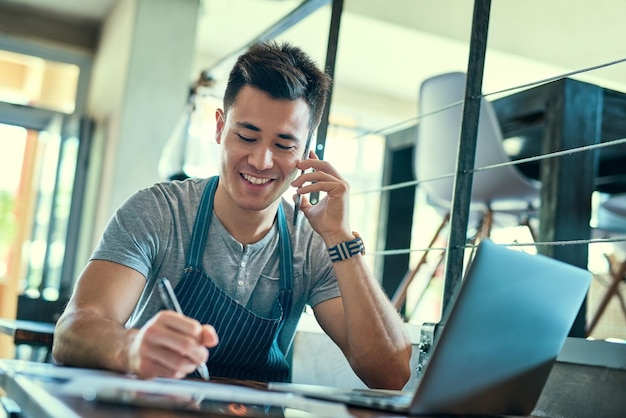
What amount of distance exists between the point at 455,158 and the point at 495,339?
2173mm

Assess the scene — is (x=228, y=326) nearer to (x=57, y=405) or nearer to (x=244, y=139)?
(x=244, y=139)

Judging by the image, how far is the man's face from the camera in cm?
159

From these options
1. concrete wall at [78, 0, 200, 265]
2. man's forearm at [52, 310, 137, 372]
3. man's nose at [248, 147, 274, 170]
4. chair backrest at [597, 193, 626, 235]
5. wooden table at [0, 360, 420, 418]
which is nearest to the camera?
wooden table at [0, 360, 420, 418]

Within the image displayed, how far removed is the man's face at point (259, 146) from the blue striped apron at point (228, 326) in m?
0.12

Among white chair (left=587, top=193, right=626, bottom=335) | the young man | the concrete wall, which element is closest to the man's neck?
the young man

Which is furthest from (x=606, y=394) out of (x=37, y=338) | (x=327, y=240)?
(x=37, y=338)

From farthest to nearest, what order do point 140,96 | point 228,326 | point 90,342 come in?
point 140,96, point 228,326, point 90,342

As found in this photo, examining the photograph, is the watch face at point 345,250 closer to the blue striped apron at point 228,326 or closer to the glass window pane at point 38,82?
the blue striped apron at point 228,326

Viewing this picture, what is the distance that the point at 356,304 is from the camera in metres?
1.56

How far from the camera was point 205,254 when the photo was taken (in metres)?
1.59

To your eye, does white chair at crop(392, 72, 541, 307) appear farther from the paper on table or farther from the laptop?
the paper on table

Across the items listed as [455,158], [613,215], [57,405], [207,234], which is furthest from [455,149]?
[57,405]

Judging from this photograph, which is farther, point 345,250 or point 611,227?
point 611,227

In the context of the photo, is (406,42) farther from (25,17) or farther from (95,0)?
(25,17)
